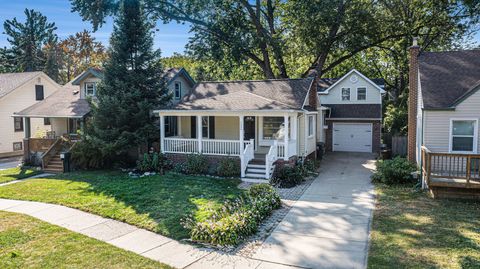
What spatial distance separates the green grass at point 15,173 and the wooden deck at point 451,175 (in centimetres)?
1834

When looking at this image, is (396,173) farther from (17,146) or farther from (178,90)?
(17,146)

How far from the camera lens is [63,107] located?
21.5m

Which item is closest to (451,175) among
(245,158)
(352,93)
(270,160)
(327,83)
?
(270,160)

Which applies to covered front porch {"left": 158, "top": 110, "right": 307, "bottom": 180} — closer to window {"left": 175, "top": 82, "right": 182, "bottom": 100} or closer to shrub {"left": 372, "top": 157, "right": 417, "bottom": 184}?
window {"left": 175, "top": 82, "right": 182, "bottom": 100}

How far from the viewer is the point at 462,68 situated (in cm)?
1456

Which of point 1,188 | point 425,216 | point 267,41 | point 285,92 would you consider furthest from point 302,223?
point 267,41

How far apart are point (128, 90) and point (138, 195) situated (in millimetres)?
7729

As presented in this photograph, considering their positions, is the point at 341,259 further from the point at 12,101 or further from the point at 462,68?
the point at 12,101

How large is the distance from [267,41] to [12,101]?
20461 millimetres

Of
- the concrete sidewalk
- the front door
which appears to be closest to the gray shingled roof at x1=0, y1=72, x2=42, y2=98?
the concrete sidewalk

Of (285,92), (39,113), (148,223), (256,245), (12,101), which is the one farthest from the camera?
(12,101)

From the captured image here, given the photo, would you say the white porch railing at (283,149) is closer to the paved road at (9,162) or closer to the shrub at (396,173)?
the shrub at (396,173)

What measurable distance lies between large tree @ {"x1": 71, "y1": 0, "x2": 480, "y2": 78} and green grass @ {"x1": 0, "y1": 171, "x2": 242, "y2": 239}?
1307 centimetres

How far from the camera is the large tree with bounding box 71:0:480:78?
2291 cm
